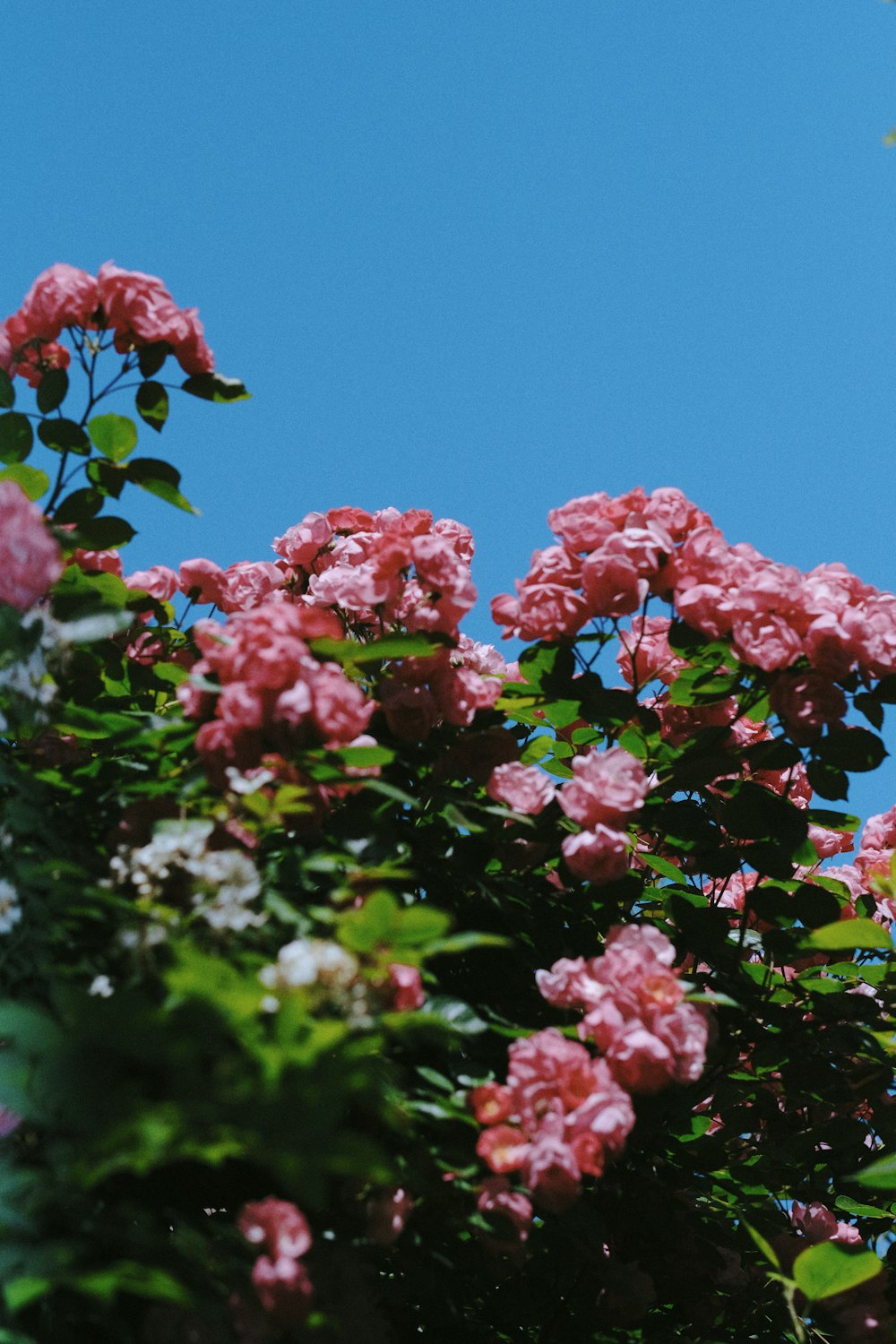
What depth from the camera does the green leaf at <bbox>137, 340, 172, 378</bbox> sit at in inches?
103

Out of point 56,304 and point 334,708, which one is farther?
point 56,304

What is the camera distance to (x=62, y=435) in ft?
8.41

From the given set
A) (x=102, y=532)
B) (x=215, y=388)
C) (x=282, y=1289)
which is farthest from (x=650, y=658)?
(x=282, y=1289)

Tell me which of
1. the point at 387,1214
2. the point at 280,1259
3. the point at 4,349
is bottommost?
the point at 280,1259

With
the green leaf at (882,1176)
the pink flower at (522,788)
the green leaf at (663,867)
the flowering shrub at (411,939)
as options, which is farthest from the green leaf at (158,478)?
the green leaf at (882,1176)

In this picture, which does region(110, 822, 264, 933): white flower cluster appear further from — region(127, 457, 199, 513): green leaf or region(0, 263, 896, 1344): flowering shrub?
region(127, 457, 199, 513): green leaf

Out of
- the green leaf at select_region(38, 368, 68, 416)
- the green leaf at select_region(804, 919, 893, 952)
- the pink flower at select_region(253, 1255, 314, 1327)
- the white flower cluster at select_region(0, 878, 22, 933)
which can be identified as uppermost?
the green leaf at select_region(38, 368, 68, 416)

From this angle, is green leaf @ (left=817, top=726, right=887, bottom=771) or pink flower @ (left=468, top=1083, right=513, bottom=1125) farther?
green leaf @ (left=817, top=726, right=887, bottom=771)

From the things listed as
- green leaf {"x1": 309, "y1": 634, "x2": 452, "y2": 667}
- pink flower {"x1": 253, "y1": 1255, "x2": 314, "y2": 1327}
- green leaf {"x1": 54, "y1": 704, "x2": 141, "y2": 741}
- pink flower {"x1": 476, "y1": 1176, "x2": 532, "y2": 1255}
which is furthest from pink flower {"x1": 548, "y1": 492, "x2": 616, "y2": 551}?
pink flower {"x1": 253, "y1": 1255, "x2": 314, "y2": 1327}

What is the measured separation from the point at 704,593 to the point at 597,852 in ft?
2.13

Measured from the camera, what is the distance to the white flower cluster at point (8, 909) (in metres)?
1.91

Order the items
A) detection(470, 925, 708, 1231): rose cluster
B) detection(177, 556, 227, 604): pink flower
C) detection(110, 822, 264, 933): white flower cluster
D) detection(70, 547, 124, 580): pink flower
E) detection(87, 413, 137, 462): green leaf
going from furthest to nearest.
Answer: detection(177, 556, 227, 604): pink flower, detection(70, 547, 124, 580): pink flower, detection(87, 413, 137, 462): green leaf, detection(470, 925, 708, 1231): rose cluster, detection(110, 822, 264, 933): white flower cluster

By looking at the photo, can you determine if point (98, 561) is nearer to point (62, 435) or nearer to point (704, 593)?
point (62, 435)

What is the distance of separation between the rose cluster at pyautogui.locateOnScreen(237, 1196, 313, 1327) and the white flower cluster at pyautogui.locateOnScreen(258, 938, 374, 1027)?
0.28 m
